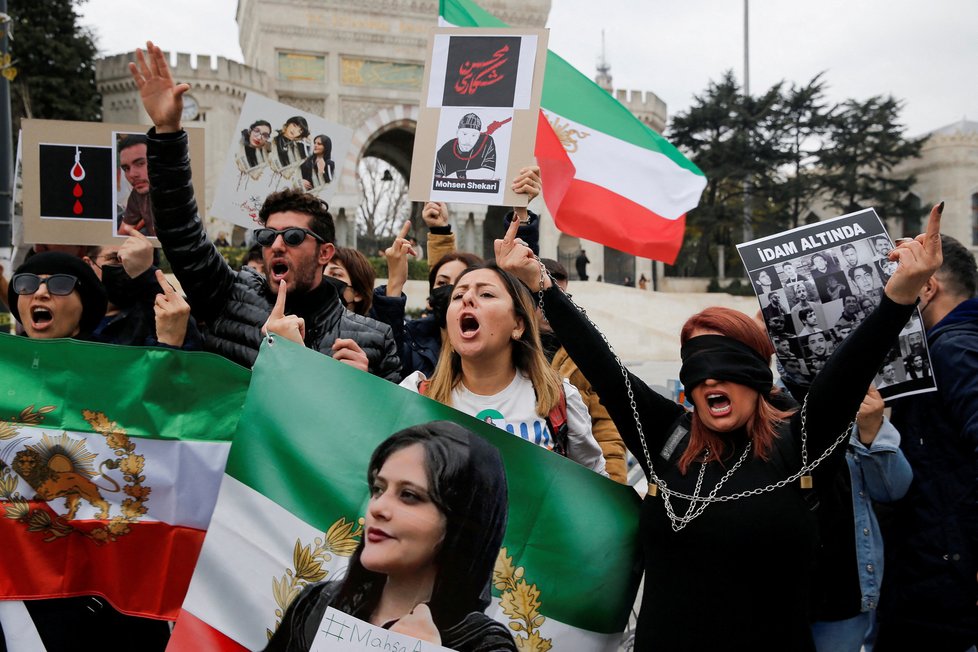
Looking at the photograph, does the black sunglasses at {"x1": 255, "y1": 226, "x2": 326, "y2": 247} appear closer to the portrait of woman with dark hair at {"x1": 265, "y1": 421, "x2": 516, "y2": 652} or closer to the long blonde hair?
the long blonde hair

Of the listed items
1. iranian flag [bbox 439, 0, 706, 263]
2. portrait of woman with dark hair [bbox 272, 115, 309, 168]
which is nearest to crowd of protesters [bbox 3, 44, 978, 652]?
iranian flag [bbox 439, 0, 706, 263]

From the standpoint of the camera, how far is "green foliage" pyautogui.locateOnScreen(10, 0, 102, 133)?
965 inches

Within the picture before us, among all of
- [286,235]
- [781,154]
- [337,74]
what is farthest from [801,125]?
[286,235]

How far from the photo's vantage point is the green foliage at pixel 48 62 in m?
24.5

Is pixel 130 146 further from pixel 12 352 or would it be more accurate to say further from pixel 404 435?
pixel 404 435

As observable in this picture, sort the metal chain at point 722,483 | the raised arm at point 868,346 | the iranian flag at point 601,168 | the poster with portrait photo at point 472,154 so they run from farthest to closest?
the iranian flag at point 601,168
the poster with portrait photo at point 472,154
the metal chain at point 722,483
the raised arm at point 868,346

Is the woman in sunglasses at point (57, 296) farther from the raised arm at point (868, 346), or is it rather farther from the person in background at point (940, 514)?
the person in background at point (940, 514)

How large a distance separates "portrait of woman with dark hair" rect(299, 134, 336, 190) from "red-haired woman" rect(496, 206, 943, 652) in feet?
11.7

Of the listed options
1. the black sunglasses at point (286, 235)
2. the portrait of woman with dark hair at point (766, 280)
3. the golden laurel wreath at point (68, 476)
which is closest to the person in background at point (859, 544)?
the portrait of woman with dark hair at point (766, 280)

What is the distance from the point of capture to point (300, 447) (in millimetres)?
2396

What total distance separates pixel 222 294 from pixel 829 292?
219cm

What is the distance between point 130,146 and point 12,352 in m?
1.74

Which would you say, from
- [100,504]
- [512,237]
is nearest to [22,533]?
[100,504]

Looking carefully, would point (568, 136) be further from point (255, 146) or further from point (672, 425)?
point (672, 425)
